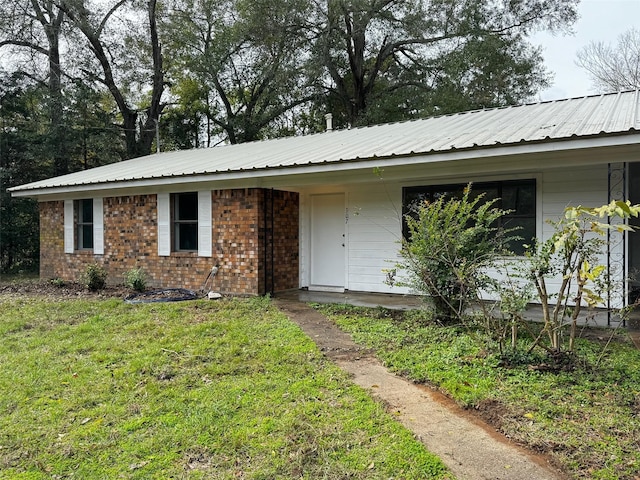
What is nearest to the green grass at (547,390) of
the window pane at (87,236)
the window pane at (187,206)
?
the window pane at (187,206)

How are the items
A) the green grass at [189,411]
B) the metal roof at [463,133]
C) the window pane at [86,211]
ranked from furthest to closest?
the window pane at [86,211] < the metal roof at [463,133] < the green grass at [189,411]

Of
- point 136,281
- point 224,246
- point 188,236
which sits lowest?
point 136,281

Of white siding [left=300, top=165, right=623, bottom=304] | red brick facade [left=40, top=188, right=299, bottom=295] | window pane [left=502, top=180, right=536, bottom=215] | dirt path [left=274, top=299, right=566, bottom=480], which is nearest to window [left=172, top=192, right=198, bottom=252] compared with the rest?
red brick facade [left=40, top=188, right=299, bottom=295]

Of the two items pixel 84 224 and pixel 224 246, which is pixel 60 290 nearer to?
pixel 84 224

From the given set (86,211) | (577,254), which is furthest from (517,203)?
(86,211)

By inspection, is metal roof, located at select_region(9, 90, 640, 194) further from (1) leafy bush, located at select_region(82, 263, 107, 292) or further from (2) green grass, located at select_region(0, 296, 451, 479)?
(2) green grass, located at select_region(0, 296, 451, 479)

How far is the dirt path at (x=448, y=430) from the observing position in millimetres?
2479

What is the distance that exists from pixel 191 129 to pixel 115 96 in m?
3.77

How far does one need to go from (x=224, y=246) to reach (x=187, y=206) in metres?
1.37

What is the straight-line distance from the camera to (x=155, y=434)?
9.89ft

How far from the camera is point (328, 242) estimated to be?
9234 mm

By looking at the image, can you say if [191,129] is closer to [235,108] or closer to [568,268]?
[235,108]

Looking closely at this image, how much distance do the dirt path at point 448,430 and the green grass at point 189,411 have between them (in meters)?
0.14

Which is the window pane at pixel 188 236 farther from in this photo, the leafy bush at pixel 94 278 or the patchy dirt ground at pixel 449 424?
the patchy dirt ground at pixel 449 424
